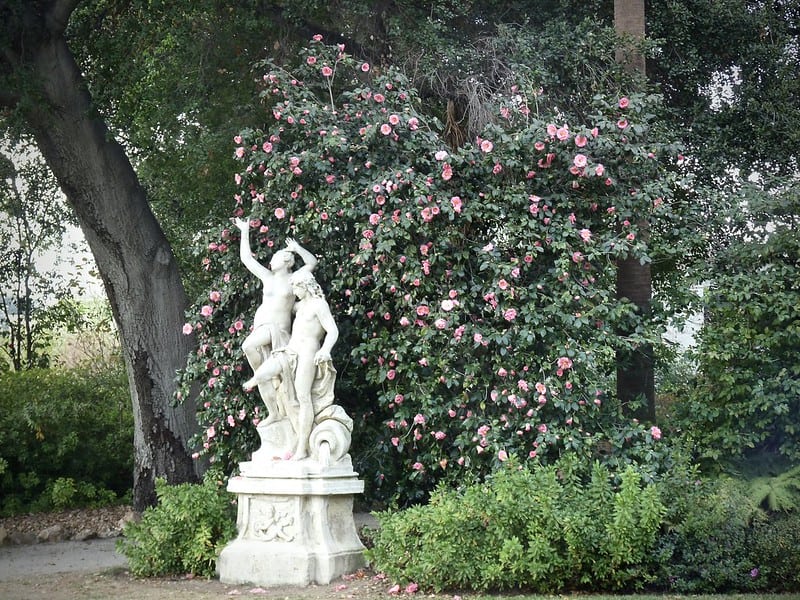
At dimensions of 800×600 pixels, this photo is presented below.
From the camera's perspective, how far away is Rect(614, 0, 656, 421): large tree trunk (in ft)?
31.1

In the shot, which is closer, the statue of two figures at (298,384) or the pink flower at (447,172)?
the statue of two figures at (298,384)

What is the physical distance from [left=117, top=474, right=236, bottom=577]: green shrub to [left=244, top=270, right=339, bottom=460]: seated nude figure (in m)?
1.01

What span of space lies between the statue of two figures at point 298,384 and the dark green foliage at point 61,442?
553 centimetres

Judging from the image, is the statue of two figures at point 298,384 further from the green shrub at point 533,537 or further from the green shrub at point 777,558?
the green shrub at point 777,558

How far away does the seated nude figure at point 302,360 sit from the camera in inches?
312

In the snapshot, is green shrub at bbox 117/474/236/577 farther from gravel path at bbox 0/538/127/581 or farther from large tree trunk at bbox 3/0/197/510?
large tree trunk at bbox 3/0/197/510

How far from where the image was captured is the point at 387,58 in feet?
36.7

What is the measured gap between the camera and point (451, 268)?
891cm

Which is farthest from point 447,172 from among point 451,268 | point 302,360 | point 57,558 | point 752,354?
point 57,558

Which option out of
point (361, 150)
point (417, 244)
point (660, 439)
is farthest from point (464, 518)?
point (361, 150)

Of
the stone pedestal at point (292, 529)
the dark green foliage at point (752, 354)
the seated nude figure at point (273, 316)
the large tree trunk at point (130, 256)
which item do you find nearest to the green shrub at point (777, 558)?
the dark green foliage at point (752, 354)

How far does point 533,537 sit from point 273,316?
9.32 ft

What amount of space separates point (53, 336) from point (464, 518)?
11.2 metres

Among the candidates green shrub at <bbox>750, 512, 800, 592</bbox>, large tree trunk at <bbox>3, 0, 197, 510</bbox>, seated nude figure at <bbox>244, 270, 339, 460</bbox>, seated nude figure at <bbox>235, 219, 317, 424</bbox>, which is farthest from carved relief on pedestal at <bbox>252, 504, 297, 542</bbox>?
green shrub at <bbox>750, 512, 800, 592</bbox>
